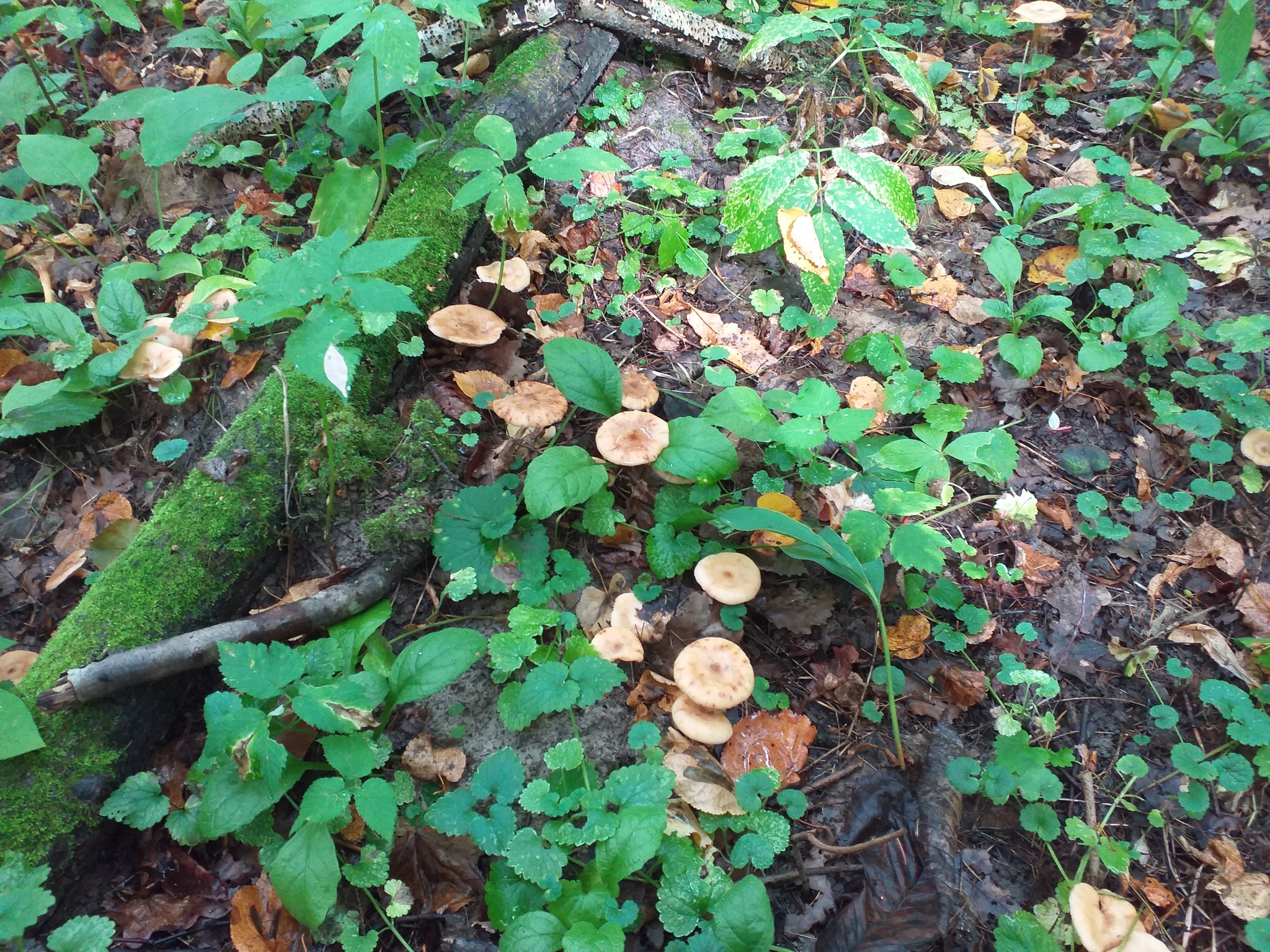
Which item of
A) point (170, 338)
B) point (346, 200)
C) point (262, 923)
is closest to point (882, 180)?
point (346, 200)

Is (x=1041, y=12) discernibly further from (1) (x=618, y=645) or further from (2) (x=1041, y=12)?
(1) (x=618, y=645)

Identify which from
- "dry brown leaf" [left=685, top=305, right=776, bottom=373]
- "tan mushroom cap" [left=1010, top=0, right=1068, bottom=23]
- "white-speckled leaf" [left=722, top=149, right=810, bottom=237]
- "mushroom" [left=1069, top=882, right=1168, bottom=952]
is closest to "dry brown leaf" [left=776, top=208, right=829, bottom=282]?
"white-speckled leaf" [left=722, top=149, right=810, bottom=237]

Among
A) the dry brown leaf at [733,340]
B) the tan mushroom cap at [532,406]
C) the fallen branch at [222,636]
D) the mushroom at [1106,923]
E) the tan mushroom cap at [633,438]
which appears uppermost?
the tan mushroom cap at [532,406]

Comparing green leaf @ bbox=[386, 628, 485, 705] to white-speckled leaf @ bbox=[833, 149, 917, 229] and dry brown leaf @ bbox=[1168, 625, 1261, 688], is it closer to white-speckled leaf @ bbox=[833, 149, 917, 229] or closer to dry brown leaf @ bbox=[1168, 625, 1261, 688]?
white-speckled leaf @ bbox=[833, 149, 917, 229]

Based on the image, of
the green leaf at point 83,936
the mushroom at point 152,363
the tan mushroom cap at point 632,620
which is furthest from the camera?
the mushroom at point 152,363

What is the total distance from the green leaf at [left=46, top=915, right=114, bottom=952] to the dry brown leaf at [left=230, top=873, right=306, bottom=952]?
0.33m

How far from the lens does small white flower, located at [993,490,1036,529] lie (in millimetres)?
3043

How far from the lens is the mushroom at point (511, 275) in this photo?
3.60 meters

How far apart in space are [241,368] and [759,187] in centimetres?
260

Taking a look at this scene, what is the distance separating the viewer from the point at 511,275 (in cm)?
361

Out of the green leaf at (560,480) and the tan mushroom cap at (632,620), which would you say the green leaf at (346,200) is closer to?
the green leaf at (560,480)

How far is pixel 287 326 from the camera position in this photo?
3508mm

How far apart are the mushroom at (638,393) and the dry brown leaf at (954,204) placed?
227cm

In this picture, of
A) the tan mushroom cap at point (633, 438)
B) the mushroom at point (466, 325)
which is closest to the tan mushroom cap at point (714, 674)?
the tan mushroom cap at point (633, 438)
